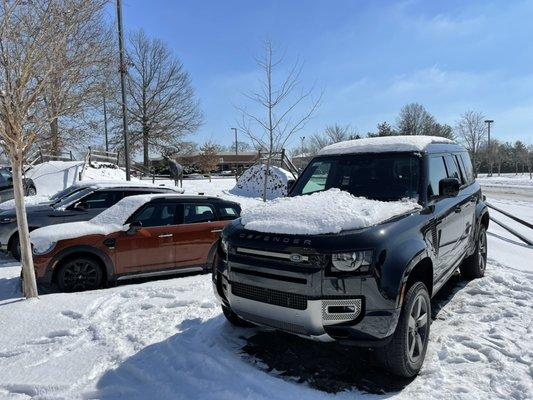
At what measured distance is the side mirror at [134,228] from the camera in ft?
23.8

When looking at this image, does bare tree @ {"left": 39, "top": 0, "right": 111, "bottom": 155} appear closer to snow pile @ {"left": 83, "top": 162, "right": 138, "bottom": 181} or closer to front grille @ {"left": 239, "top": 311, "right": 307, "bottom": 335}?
front grille @ {"left": 239, "top": 311, "right": 307, "bottom": 335}

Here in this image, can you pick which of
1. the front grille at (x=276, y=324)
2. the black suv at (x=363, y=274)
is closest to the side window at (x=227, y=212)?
the black suv at (x=363, y=274)

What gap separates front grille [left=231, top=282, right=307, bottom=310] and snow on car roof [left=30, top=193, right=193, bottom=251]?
3.98 metres

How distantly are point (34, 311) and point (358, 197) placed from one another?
4045mm

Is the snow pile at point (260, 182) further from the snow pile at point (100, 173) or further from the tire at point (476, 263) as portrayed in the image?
the tire at point (476, 263)

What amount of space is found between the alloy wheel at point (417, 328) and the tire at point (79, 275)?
5.03m

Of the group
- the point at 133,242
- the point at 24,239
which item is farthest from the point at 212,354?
the point at 133,242

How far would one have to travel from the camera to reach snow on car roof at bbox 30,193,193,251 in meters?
6.78

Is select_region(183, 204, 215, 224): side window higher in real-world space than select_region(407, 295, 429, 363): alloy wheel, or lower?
higher

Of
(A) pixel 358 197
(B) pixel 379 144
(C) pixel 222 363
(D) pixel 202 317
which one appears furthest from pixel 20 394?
(B) pixel 379 144

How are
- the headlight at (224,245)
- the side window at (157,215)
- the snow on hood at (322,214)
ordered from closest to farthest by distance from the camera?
1. the snow on hood at (322,214)
2. the headlight at (224,245)
3. the side window at (157,215)

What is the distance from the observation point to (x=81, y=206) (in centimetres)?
985

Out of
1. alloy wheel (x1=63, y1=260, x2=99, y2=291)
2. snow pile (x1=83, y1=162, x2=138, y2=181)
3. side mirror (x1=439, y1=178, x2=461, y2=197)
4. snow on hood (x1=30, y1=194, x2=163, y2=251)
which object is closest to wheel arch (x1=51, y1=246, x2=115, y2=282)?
alloy wheel (x1=63, y1=260, x2=99, y2=291)

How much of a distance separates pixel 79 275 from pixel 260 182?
17317 mm
